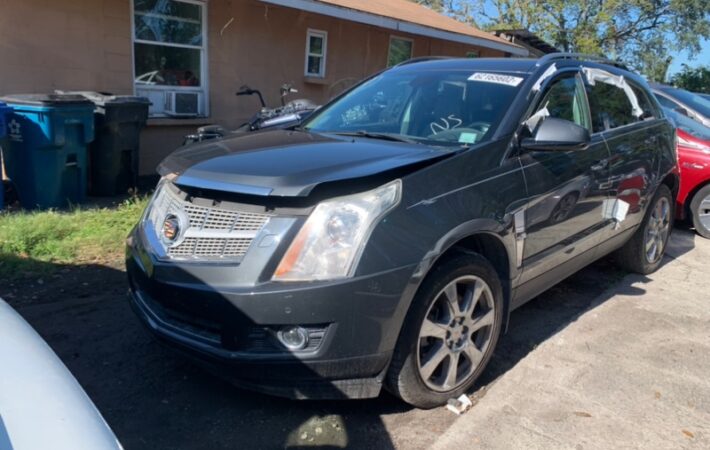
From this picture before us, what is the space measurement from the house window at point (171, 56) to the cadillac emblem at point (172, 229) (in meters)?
6.00

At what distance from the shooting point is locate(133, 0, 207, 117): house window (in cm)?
829

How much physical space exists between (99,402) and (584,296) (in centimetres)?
365

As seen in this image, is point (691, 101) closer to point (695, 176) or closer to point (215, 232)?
point (695, 176)

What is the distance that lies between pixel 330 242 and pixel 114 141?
5.33 metres

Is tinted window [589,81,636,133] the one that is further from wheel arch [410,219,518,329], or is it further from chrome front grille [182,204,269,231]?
chrome front grille [182,204,269,231]

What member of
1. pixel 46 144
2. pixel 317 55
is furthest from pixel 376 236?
pixel 317 55

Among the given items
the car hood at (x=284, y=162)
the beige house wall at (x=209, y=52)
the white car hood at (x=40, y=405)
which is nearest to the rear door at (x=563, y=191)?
the car hood at (x=284, y=162)

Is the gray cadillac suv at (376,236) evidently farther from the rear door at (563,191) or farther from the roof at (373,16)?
the roof at (373,16)

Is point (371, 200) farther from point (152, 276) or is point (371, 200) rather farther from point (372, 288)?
point (152, 276)

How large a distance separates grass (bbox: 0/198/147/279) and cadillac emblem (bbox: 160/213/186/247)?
2266 mm

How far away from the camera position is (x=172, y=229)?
288cm

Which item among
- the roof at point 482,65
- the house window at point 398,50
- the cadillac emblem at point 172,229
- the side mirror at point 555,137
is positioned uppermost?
the house window at point 398,50

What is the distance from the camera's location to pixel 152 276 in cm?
286

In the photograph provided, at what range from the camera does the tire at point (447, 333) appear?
2.78 metres
